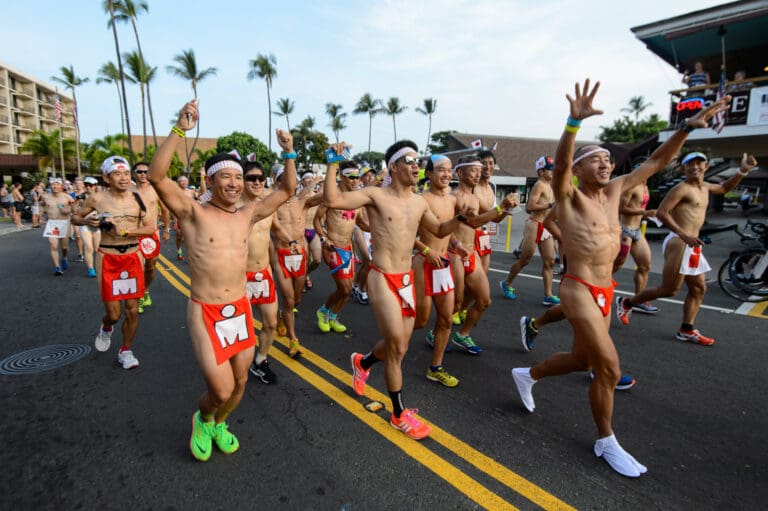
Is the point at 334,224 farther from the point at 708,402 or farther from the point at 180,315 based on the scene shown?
the point at 708,402

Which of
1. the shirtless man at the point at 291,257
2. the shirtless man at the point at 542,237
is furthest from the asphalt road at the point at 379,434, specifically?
the shirtless man at the point at 542,237

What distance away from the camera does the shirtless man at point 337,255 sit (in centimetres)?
573

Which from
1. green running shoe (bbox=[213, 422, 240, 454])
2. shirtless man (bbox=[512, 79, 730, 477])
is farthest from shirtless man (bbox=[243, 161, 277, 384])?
shirtless man (bbox=[512, 79, 730, 477])

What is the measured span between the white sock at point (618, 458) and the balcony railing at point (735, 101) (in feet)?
52.9

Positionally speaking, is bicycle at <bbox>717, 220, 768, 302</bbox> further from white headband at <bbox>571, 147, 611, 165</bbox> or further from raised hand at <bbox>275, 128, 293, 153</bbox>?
raised hand at <bbox>275, 128, 293, 153</bbox>

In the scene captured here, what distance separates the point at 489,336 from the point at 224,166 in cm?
395

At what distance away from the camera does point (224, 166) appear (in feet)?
9.57

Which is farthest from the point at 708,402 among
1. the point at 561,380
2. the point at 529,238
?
the point at 529,238

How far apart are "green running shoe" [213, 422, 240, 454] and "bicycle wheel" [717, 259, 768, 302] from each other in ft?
27.1

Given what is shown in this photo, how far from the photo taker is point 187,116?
9.14ft

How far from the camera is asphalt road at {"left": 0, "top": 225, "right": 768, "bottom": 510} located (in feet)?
8.53

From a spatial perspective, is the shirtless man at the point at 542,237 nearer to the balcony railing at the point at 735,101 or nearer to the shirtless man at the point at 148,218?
the shirtless man at the point at 148,218

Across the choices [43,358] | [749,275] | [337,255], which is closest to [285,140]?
[337,255]

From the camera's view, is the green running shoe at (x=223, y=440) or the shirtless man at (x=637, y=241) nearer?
the green running shoe at (x=223, y=440)
